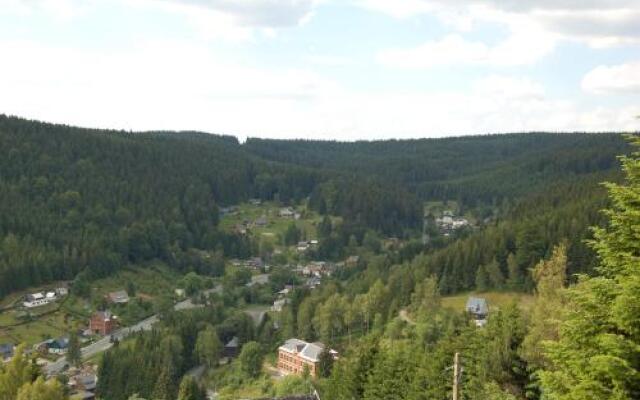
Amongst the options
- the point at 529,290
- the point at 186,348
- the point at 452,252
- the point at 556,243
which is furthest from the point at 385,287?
the point at 186,348

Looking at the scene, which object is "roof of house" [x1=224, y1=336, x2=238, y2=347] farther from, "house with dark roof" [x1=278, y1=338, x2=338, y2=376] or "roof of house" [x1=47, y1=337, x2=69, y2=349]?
"roof of house" [x1=47, y1=337, x2=69, y2=349]

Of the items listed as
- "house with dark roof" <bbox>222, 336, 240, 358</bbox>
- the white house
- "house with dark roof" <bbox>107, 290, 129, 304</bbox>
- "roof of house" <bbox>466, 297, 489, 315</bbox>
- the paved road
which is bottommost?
the paved road

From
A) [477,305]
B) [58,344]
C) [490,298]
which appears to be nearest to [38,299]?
[58,344]

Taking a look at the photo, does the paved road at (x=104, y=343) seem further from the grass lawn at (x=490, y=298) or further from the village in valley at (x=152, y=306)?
the grass lawn at (x=490, y=298)

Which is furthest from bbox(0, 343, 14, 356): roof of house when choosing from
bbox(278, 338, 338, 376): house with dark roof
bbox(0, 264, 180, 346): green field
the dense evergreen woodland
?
bbox(278, 338, 338, 376): house with dark roof

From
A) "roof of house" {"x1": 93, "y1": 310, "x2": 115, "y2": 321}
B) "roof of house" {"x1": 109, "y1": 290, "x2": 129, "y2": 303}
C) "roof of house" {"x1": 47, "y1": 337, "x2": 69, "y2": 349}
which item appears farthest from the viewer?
"roof of house" {"x1": 109, "y1": 290, "x2": 129, "y2": 303}

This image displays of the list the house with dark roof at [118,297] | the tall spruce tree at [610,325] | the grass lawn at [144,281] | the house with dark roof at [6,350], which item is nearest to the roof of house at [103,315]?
the house with dark roof at [118,297]

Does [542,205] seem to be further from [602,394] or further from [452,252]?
[602,394]

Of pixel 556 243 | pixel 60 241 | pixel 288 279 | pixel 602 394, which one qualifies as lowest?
pixel 288 279
